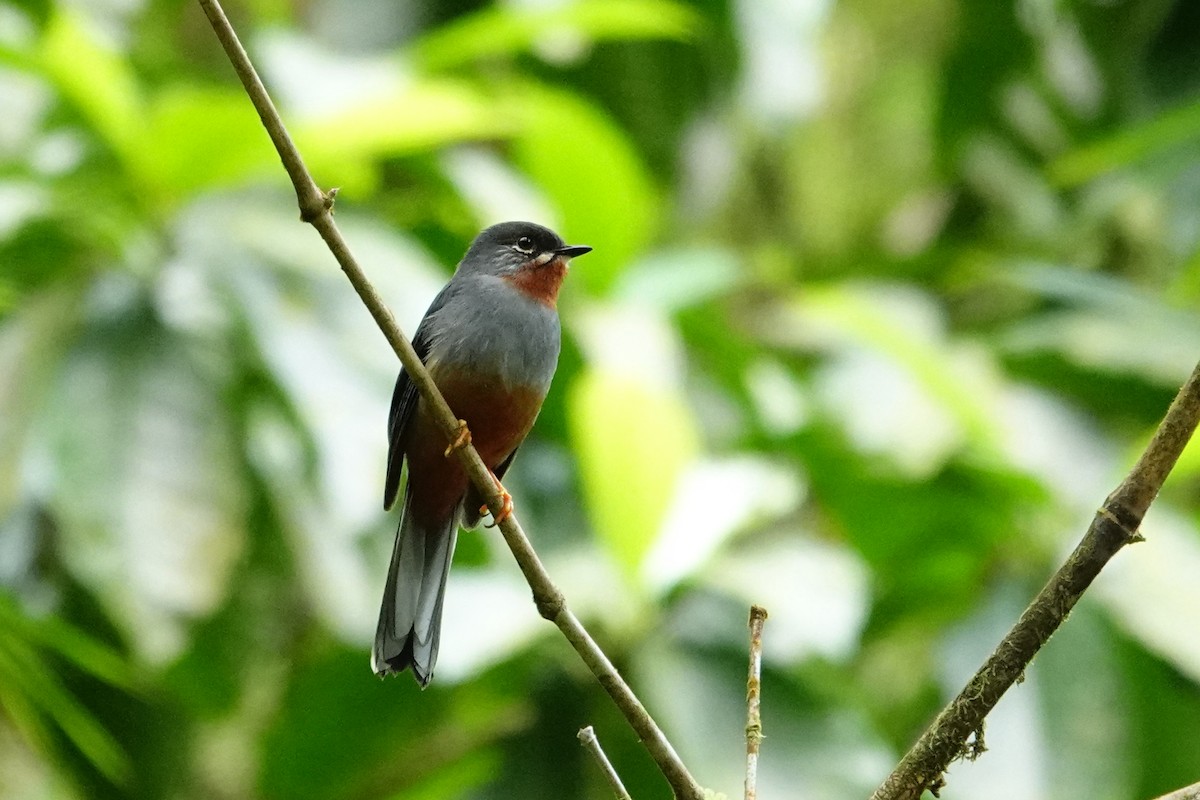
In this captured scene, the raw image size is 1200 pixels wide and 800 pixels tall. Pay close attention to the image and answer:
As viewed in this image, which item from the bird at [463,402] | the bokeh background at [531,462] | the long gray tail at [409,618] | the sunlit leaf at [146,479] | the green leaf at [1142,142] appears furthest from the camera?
the green leaf at [1142,142]

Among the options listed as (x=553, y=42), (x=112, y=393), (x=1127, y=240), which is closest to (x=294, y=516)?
(x=112, y=393)

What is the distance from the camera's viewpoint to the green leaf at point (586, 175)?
405cm

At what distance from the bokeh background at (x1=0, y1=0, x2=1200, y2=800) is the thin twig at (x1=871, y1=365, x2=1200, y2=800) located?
1.55 meters

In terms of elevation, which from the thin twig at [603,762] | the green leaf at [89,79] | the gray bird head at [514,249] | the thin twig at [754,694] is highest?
the green leaf at [89,79]

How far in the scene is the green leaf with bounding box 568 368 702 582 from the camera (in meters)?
3.46

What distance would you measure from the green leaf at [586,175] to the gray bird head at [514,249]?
0.91 meters

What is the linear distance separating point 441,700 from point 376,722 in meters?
0.19

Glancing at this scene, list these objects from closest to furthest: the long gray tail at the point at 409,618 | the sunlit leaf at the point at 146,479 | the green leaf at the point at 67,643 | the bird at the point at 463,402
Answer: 1. the green leaf at the point at 67,643
2. the long gray tail at the point at 409,618
3. the bird at the point at 463,402
4. the sunlit leaf at the point at 146,479

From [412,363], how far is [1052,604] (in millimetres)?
880

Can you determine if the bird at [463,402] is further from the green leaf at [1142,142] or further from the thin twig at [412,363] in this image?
the green leaf at [1142,142]

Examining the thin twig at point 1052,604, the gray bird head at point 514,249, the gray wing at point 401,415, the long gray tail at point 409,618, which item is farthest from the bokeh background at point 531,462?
the thin twig at point 1052,604

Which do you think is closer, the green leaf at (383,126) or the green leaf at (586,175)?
the green leaf at (383,126)

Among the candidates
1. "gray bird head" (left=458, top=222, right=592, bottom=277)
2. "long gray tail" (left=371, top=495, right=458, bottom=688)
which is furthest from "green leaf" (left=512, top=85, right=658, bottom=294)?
"long gray tail" (left=371, top=495, right=458, bottom=688)

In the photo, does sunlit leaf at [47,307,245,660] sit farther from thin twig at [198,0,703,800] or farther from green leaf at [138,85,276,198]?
thin twig at [198,0,703,800]
